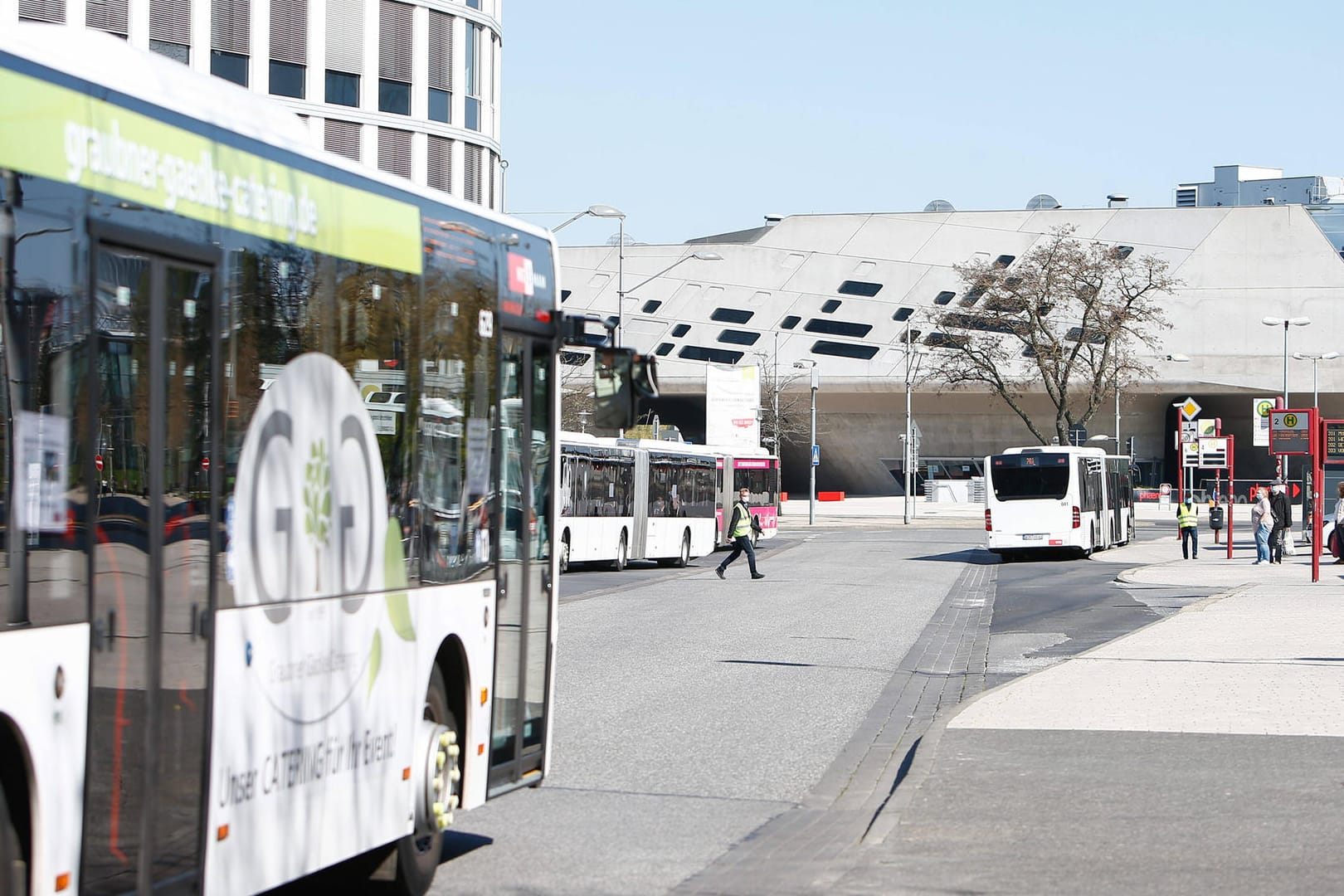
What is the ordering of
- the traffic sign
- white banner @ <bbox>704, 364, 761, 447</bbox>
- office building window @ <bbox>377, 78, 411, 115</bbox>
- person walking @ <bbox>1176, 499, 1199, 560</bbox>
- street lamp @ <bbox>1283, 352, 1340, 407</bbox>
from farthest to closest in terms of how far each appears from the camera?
street lamp @ <bbox>1283, 352, 1340, 407</bbox> < white banner @ <bbox>704, 364, 761, 447</bbox> < office building window @ <bbox>377, 78, 411, 115</bbox> < the traffic sign < person walking @ <bbox>1176, 499, 1199, 560</bbox>

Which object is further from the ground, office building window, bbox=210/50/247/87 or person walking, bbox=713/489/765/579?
office building window, bbox=210/50/247/87

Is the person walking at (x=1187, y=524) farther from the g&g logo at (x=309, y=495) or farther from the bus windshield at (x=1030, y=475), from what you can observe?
the g&g logo at (x=309, y=495)

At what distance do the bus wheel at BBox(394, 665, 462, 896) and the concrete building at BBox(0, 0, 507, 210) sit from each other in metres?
39.8

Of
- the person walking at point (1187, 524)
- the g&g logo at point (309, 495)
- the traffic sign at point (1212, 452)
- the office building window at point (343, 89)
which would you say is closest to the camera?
the g&g logo at point (309, 495)

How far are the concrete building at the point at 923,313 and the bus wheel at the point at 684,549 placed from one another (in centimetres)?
5007

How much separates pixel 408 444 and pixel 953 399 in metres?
89.9

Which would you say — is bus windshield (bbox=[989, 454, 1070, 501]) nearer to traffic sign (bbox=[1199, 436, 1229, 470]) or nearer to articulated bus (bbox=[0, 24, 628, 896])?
traffic sign (bbox=[1199, 436, 1229, 470])

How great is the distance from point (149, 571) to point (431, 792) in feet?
7.92

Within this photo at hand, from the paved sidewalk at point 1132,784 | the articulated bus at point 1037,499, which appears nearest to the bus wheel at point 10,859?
the paved sidewalk at point 1132,784

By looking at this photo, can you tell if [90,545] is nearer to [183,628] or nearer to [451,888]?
[183,628]

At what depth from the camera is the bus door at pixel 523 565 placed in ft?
24.6

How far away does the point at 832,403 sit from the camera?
315ft

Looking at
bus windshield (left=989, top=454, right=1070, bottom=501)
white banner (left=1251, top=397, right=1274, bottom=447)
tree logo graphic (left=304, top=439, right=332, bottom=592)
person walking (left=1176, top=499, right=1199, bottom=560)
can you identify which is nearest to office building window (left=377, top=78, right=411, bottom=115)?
bus windshield (left=989, top=454, right=1070, bottom=501)

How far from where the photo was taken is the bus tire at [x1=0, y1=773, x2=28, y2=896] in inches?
164
